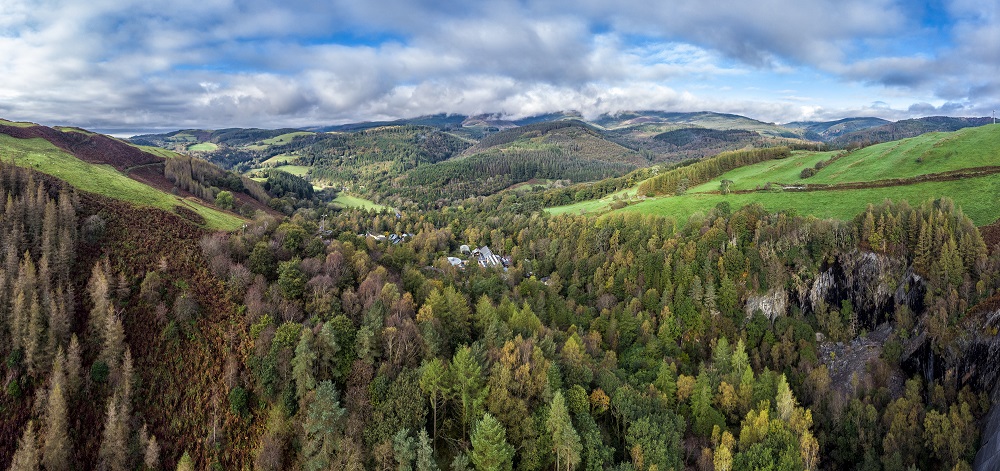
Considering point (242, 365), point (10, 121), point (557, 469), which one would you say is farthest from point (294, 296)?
point (10, 121)

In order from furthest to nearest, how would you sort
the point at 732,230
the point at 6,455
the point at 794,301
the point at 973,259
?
1. the point at 732,230
2. the point at 794,301
3. the point at 973,259
4. the point at 6,455

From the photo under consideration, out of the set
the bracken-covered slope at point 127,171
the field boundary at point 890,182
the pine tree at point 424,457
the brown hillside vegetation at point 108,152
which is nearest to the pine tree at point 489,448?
the pine tree at point 424,457

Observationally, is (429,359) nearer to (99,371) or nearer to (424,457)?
(424,457)

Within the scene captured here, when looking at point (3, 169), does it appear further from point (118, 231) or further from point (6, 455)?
point (6, 455)

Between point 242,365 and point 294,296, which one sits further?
point 294,296

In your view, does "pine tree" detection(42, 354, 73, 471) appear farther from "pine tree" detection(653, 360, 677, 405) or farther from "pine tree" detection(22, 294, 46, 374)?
"pine tree" detection(653, 360, 677, 405)
